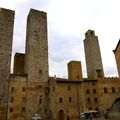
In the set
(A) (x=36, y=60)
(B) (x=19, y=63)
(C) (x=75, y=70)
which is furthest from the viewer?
(B) (x=19, y=63)

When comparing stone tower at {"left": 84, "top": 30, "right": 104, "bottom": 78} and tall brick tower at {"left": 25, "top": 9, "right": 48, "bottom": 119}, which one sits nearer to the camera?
tall brick tower at {"left": 25, "top": 9, "right": 48, "bottom": 119}

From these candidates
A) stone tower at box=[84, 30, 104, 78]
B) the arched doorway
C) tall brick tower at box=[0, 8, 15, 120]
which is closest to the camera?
tall brick tower at box=[0, 8, 15, 120]

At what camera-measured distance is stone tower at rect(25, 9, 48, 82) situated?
1473 inches

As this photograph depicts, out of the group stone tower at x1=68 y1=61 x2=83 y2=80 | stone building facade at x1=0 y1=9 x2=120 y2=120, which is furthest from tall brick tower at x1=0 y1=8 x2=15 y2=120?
stone tower at x1=68 y1=61 x2=83 y2=80

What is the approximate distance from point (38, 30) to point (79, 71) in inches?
523

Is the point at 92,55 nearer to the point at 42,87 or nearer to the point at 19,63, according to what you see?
the point at 19,63

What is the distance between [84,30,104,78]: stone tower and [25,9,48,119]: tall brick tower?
755 inches

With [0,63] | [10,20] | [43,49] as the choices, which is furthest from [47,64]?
[10,20]

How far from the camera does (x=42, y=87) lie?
36.6 meters

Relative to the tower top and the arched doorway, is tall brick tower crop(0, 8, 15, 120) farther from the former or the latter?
the tower top

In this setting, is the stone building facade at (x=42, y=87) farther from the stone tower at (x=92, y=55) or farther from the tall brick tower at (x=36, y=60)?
the stone tower at (x=92, y=55)

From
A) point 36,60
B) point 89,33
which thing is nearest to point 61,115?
point 36,60

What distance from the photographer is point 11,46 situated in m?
37.7

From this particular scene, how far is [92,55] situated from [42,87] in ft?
79.2
